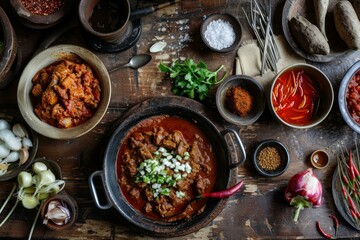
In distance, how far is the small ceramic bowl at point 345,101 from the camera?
3330 mm

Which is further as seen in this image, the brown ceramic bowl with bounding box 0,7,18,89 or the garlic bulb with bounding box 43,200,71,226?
the garlic bulb with bounding box 43,200,71,226

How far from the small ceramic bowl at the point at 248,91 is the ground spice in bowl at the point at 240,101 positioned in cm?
3

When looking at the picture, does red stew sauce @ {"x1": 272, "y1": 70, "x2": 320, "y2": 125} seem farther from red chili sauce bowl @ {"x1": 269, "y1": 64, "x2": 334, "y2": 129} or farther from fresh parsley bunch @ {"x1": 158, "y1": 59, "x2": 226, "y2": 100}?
fresh parsley bunch @ {"x1": 158, "y1": 59, "x2": 226, "y2": 100}

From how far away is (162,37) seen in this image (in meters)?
3.47

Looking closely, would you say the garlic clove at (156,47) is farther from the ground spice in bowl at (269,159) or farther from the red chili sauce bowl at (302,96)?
the ground spice in bowl at (269,159)

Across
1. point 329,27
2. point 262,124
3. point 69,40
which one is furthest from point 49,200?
point 329,27

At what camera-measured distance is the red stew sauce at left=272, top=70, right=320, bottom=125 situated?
3395mm

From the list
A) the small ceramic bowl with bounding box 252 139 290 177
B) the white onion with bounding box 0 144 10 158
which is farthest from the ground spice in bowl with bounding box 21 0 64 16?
the small ceramic bowl with bounding box 252 139 290 177

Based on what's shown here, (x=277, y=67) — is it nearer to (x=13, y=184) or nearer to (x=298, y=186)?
(x=298, y=186)

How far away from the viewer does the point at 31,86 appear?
3230 millimetres

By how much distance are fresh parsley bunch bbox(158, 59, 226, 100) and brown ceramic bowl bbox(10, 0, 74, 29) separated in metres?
0.72

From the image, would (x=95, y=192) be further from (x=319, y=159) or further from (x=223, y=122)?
(x=319, y=159)

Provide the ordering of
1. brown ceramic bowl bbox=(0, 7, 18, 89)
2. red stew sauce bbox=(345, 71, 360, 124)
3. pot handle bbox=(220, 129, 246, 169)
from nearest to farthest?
brown ceramic bowl bbox=(0, 7, 18, 89) → pot handle bbox=(220, 129, 246, 169) → red stew sauce bbox=(345, 71, 360, 124)

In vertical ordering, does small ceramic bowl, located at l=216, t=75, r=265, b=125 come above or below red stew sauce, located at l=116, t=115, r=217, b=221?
above
